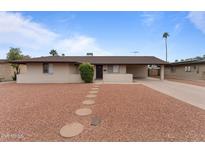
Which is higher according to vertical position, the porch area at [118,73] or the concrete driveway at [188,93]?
the porch area at [118,73]

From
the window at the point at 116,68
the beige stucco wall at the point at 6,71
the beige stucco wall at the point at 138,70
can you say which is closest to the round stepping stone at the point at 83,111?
the window at the point at 116,68

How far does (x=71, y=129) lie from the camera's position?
Answer: 15.0 ft

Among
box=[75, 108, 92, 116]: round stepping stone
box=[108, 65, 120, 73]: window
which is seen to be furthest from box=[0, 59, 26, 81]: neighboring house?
box=[75, 108, 92, 116]: round stepping stone

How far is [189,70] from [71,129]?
82.1 ft

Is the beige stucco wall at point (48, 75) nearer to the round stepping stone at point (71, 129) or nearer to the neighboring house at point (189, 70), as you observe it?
the round stepping stone at point (71, 129)

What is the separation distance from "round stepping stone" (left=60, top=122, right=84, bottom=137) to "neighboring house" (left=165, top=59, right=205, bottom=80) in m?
21.3

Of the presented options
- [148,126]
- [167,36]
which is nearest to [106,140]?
[148,126]

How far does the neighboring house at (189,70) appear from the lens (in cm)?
2212

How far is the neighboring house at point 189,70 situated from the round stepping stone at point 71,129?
21318mm

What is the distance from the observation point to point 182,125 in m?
4.81

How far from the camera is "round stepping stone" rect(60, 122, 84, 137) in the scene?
4.27 m
